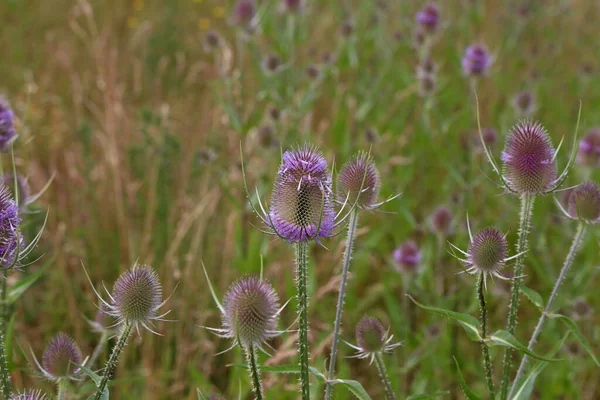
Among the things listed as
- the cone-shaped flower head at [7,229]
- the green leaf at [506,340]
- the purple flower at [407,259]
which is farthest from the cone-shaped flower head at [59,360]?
the purple flower at [407,259]

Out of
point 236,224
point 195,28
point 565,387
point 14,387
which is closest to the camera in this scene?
point 14,387

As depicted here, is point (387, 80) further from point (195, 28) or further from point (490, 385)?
point (490, 385)

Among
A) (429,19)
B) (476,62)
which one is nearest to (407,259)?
(476,62)

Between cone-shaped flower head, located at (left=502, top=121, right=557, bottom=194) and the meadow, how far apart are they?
25 cm

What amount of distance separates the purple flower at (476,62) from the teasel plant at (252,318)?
3.73 metres

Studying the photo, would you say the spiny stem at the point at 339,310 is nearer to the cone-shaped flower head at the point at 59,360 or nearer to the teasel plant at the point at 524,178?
the teasel plant at the point at 524,178

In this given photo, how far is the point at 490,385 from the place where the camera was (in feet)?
6.04

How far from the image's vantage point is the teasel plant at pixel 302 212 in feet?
5.65

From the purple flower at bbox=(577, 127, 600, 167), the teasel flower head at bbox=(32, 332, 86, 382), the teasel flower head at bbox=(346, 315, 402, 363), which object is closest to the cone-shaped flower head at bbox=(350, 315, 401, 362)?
the teasel flower head at bbox=(346, 315, 402, 363)

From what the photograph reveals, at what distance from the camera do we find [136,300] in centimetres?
176

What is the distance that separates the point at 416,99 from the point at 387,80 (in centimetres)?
36

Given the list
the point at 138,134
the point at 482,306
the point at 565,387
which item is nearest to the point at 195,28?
the point at 138,134

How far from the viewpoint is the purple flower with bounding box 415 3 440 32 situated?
5.63 metres

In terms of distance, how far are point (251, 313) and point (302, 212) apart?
0.32 metres
